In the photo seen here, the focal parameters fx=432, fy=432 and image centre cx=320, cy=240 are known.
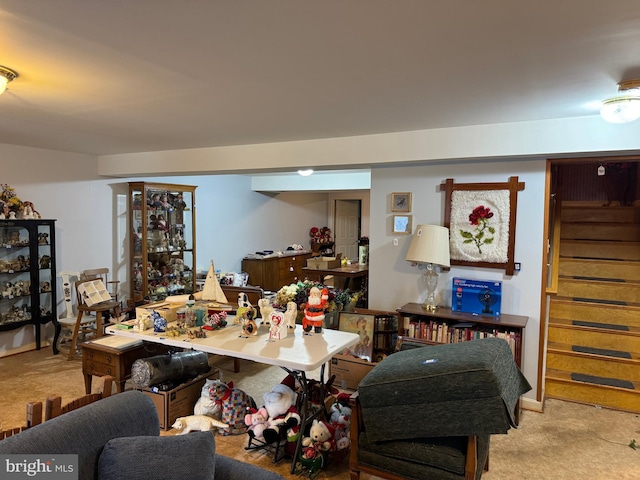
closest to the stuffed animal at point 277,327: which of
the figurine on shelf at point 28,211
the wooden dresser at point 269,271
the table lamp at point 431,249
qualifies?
the table lamp at point 431,249

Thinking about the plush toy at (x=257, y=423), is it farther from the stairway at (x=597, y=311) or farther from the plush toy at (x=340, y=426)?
the stairway at (x=597, y=311)

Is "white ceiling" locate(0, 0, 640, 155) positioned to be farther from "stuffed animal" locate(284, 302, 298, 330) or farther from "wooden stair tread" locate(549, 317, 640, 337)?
"wooden stair tread" locate(549, 317, 640, 337)

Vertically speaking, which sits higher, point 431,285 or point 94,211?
point 94,211

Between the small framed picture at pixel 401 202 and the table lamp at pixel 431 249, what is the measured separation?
31cm

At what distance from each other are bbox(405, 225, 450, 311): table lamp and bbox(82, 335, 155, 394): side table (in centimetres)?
238

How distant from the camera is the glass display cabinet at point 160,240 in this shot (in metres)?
5.55

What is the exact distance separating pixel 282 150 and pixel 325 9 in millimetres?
2687

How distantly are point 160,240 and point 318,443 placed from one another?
13.1ft

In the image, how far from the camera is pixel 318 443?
263 centimetres

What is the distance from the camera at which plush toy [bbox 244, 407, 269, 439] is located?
282 cm

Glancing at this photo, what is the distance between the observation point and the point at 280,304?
4.27 m

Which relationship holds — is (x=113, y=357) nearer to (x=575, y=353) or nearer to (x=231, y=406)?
(x=231, y=406)

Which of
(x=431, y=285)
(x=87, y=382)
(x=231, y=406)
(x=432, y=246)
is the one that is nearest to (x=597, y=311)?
(x=431, y=285)

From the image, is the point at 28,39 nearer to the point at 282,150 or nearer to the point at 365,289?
the point at 282,150
